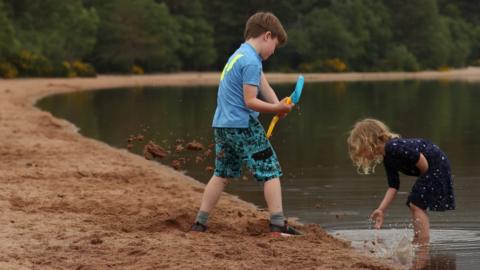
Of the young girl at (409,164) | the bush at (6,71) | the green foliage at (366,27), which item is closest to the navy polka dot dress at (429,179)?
the young girl at (409,164)

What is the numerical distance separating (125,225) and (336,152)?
7.18 m

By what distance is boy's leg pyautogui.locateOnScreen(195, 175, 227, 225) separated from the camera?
23.6 ft

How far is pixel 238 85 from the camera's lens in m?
6.98

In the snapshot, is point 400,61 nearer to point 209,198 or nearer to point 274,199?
point 209,198

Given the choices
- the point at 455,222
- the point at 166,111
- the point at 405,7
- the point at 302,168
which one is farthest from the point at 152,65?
the point at 455,222

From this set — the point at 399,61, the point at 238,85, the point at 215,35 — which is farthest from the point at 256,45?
the point at 399,61

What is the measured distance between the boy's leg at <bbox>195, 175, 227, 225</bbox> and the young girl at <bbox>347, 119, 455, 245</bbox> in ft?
3.33

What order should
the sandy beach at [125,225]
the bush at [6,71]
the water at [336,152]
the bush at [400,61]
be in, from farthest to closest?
the bush at [400,61]
the bush at [6,71]
the water at [336,152]
the sandy beach at [125,225]

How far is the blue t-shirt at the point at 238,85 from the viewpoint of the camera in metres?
6.88

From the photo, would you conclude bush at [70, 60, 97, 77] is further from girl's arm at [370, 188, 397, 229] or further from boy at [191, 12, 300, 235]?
girl's arm at [370, 188, 397, 229]

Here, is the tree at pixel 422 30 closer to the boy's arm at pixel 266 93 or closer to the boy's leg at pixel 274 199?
the boy's arm at pixel 266 93

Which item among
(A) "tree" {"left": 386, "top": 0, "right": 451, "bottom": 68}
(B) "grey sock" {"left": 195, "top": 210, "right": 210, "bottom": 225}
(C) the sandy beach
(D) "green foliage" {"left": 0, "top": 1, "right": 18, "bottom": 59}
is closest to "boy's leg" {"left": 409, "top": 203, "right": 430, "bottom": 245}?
(C) the sandy beach

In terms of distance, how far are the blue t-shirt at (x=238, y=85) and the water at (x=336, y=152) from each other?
1312 millimetres

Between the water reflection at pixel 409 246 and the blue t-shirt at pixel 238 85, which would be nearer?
the water reflection at pixel 409 246
